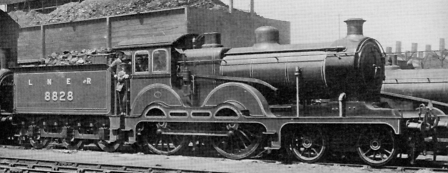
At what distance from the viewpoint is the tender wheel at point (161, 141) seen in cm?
1258

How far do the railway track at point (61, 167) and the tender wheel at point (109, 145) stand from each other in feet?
8.64

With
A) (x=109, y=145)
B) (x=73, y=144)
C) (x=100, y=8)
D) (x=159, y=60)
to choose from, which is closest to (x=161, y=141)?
(x=109, y=145)

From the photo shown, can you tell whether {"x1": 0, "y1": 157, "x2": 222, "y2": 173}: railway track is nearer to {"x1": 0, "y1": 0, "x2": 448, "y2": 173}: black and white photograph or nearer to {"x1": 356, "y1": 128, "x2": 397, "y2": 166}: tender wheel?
{"x1": 0, "y1": 0, "x2": 448, "y2": 173}: black and white photograph

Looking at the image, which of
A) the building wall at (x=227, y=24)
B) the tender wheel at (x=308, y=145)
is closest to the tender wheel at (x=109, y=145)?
the tender wheel at (x=308, y=145)

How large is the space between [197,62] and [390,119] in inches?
187

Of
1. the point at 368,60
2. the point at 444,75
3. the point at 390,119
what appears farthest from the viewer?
the point at 444,75

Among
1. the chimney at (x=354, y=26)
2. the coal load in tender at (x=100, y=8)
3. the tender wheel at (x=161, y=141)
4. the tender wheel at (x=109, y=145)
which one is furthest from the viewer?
the coal load in tender at (x=100, y=8)

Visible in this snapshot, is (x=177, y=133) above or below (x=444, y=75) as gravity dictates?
below

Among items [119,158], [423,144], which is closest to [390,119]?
[423,144]

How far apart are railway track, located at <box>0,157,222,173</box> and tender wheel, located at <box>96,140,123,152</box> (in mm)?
2633

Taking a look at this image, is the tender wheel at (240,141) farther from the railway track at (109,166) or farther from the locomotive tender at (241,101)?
the railway track at (109,166)

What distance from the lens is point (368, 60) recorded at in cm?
1088

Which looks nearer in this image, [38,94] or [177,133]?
[177,133]

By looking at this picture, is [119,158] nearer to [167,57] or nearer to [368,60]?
[167,57]
